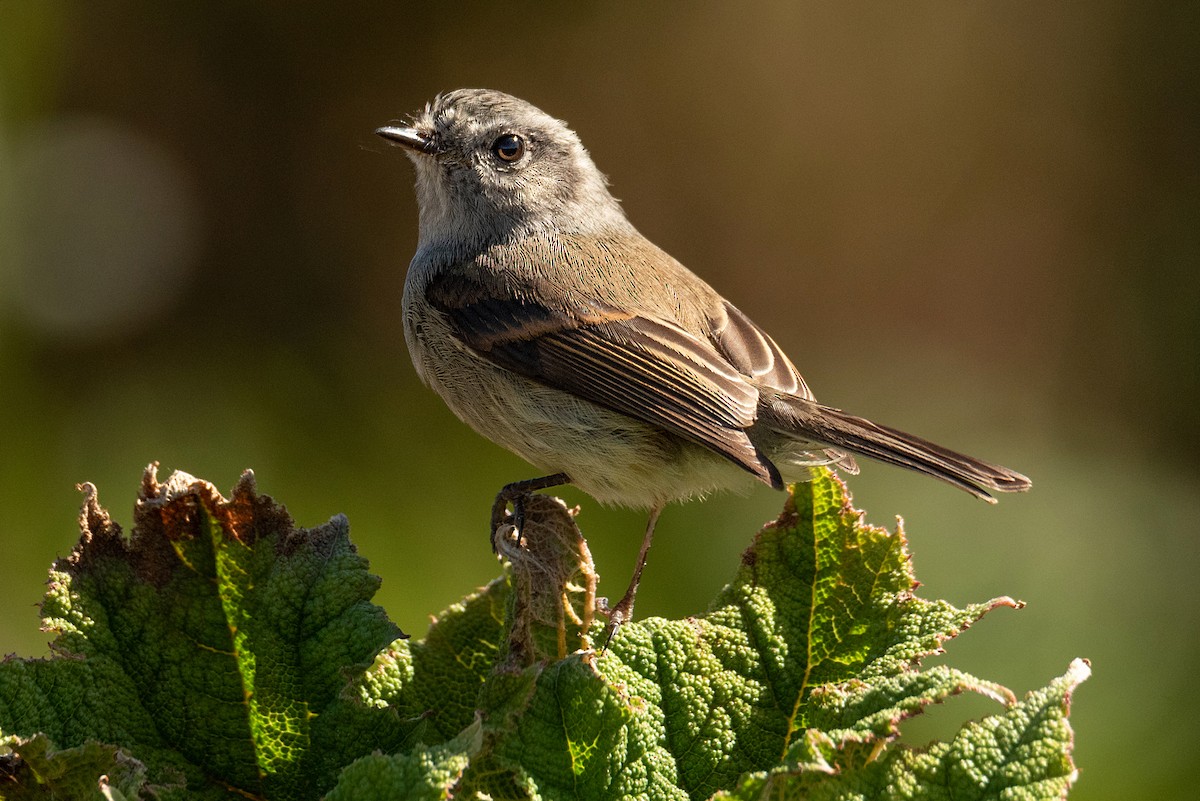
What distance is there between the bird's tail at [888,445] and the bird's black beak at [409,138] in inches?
55.5

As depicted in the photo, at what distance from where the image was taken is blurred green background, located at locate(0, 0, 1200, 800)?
394 centimetres

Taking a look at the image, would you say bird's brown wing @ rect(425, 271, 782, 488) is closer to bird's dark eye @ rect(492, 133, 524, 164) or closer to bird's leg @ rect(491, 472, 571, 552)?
bird's leg @ rect(491, 472, 571, 552)

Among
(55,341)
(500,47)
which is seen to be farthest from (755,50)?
(55,341)

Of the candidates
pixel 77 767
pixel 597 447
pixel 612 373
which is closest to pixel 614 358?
pixel 612 373

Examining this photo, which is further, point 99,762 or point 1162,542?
point 1162,542

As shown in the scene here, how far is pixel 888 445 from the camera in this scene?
2.87 m

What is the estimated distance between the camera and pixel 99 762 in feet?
4.48

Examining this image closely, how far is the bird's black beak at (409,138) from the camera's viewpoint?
3.61 meters

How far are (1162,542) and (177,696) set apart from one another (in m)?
3.90

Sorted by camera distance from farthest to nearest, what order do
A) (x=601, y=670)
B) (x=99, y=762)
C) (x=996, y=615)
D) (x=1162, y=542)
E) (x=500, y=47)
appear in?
(x=500, y=47) < (x=1162, y=542) < (x=996, y=615) < (x=601, y=670) < (x=99, y=762)

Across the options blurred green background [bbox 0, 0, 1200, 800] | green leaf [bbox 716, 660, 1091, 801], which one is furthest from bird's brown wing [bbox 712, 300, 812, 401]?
green leaf [bbox 716, 660, 1091, 801]

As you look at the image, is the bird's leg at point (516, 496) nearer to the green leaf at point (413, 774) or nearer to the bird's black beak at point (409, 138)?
the green leaf at point (413, 774)

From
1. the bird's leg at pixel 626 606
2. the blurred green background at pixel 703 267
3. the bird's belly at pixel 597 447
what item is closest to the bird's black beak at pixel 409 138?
the bird's belly at pixel 597 447

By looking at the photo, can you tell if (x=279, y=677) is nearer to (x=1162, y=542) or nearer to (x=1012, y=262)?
(x=1162, y=542)
